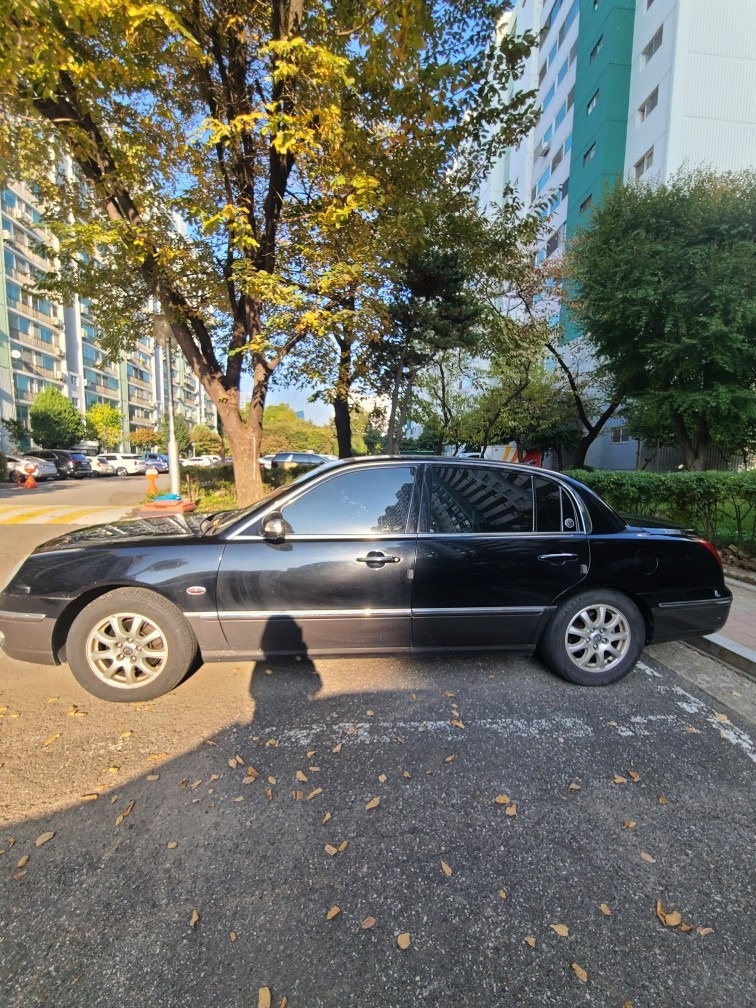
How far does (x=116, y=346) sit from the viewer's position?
1090 cm

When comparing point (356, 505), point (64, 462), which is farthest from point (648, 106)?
point (64, 462)

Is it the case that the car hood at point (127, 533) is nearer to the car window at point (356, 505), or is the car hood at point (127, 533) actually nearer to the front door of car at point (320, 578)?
the front door of car at point (320, 578)

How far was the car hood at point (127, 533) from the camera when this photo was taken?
11.2 feet

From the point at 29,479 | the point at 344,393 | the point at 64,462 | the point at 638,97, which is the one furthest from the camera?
the point at 64,462

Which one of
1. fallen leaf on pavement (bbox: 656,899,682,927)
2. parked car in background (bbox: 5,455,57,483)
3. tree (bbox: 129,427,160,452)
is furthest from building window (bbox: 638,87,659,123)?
tree (bbox: 129,427,160,452)

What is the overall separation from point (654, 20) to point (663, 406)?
21628mm

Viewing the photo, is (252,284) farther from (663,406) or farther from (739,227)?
(739,227)

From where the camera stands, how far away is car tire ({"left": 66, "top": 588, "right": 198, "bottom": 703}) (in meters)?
3.14

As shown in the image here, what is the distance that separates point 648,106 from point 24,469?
1331 inches

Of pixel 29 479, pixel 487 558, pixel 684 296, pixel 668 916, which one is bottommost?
pixel 668 916

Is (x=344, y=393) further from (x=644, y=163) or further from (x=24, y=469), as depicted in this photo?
(x=644, y=163)

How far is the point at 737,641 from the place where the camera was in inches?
170

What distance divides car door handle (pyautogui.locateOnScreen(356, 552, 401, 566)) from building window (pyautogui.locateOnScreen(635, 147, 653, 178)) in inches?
1061

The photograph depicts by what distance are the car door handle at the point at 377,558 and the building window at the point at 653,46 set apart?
100 ft
